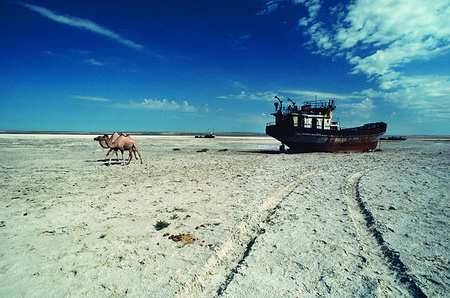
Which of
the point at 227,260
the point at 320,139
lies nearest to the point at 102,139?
the point at 227,260

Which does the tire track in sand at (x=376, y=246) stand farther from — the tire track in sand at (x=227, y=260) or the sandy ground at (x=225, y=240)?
the tire track in sand at (x=227, y=260)

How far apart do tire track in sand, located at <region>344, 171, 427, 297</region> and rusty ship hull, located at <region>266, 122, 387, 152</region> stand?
20.6m

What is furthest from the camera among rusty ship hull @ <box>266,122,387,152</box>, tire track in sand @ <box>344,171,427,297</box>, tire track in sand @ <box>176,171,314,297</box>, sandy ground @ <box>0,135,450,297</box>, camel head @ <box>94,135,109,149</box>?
rusty ship hull @ <box>266,122,387,152</box>

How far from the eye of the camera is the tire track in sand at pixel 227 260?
4.61 m

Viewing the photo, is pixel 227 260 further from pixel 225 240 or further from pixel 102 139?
pixel 102 139

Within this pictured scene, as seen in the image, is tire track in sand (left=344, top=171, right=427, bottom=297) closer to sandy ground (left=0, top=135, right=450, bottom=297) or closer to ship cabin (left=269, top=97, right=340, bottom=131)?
sandy ground (left=0, top=135, right=450, bottom=297)

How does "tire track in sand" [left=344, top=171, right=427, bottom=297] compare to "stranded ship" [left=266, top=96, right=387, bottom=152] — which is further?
"stranded ship" [left=266, top=96, right=387, bottom=152]

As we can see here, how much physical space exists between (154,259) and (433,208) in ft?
24.2

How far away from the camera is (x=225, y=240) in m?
6.48

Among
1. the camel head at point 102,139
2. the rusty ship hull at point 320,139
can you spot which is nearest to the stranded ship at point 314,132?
the rusty ship hull at point 320,139

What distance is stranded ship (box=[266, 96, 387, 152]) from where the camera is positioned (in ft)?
99.9

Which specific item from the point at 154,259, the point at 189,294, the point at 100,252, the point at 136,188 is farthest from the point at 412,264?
the point at 136,188

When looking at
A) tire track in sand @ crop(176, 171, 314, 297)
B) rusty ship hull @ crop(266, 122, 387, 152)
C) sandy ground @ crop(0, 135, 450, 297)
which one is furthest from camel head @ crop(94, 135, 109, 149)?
rusty ship hull @ crop(266, 122, 387, 152)

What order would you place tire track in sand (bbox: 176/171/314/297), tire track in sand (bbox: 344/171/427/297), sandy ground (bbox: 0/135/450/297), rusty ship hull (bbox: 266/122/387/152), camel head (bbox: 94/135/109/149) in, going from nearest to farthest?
tire track in sand (bbox: 176/171/314/297) → sandy ground (bbox: 0/135/450/297) → tire track in sand (bbox: 344/171/427/297) → camel head (bbox: 94/135/109/149) → rusty ship hull (bbox: 266/122/387/152)
